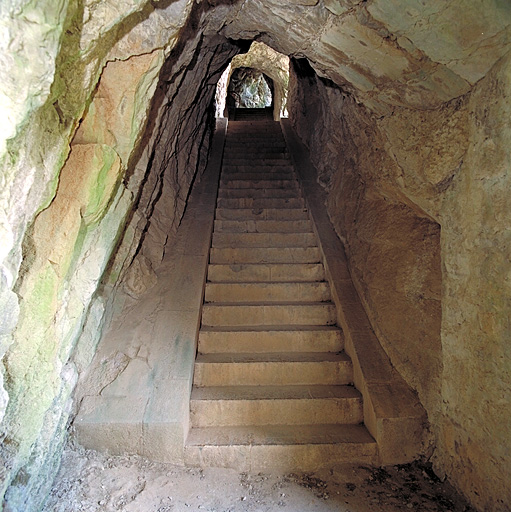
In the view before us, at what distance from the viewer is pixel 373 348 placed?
10.4 feet

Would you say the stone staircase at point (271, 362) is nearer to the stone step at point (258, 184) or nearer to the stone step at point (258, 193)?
the stone step at point (258, 193)

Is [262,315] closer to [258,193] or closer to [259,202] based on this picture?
[259,202]

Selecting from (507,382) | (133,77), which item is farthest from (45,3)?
(507,382)

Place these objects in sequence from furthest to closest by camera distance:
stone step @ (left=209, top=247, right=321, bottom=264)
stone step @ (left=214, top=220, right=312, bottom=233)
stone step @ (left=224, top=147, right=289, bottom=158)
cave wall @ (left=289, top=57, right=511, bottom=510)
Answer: stone step @ (left=224, top=147, right=289, bottom=158) → stone step @ (left=214, top=220, right=312, bottom=233) → stone step @ (left=209, top=247, right=321, bottom=264) → cave wall @ (left=289, top=57, right=511, bottom=510)

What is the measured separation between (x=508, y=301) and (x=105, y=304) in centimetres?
292

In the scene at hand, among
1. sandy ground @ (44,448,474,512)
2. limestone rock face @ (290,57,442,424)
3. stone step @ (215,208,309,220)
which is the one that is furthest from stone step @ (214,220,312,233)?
sandy ground @ (44,448,474,512)

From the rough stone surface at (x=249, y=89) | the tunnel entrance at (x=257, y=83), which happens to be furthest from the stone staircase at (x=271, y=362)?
the rough stone surface at (x=249, y=89)

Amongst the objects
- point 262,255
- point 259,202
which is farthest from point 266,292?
point 259,202

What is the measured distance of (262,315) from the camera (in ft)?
12.0

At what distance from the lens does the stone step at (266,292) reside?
12.8 ft

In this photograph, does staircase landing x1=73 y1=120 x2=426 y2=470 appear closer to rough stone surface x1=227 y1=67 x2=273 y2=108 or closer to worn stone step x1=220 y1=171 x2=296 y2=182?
worn stone step x1=220 y1=171 x2=296 y2=182

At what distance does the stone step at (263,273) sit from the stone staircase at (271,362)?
0.4 inches

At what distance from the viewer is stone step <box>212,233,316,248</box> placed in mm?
4523

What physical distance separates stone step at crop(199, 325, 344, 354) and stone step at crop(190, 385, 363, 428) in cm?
50
